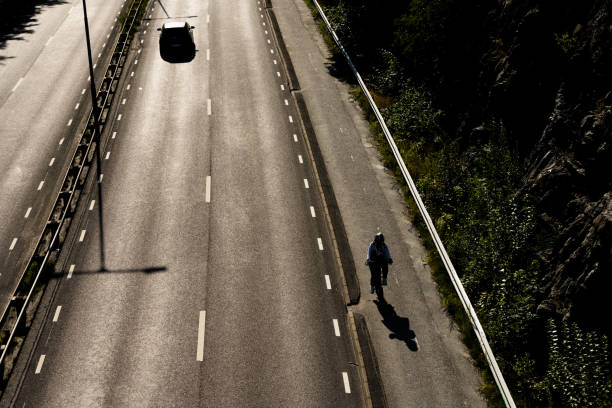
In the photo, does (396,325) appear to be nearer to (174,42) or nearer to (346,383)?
(346,383)

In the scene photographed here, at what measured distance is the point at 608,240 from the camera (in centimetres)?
1484

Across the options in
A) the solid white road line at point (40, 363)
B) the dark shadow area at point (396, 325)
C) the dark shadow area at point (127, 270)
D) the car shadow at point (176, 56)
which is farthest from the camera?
the car shadow at point (176, 56)

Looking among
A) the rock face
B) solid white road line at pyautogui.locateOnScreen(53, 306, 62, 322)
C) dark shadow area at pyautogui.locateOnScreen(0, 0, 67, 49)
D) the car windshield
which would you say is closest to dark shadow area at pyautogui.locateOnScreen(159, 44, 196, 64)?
the car windshield

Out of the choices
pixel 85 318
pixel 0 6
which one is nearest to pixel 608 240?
pixel 85 318

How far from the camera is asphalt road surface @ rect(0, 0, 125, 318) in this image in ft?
67.2

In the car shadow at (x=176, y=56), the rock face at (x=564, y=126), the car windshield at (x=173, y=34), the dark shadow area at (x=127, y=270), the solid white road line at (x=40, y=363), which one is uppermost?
the rock face at (x=564, y=126)

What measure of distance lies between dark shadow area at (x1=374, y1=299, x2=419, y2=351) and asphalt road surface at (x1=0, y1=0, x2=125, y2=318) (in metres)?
11.0

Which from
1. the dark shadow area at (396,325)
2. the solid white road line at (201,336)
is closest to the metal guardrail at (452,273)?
the dark shadow area at (396,325)

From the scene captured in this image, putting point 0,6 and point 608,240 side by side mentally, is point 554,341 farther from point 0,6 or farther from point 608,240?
point 0,6

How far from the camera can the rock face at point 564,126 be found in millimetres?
15413

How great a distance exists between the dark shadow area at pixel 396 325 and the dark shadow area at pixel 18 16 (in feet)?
97.3

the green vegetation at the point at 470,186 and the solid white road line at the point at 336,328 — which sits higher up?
the green vegetation at the point at 470,186

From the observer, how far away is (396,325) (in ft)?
56.7

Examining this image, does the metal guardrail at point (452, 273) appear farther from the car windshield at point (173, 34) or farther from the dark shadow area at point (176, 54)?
the car windshield at point (173, 34)
